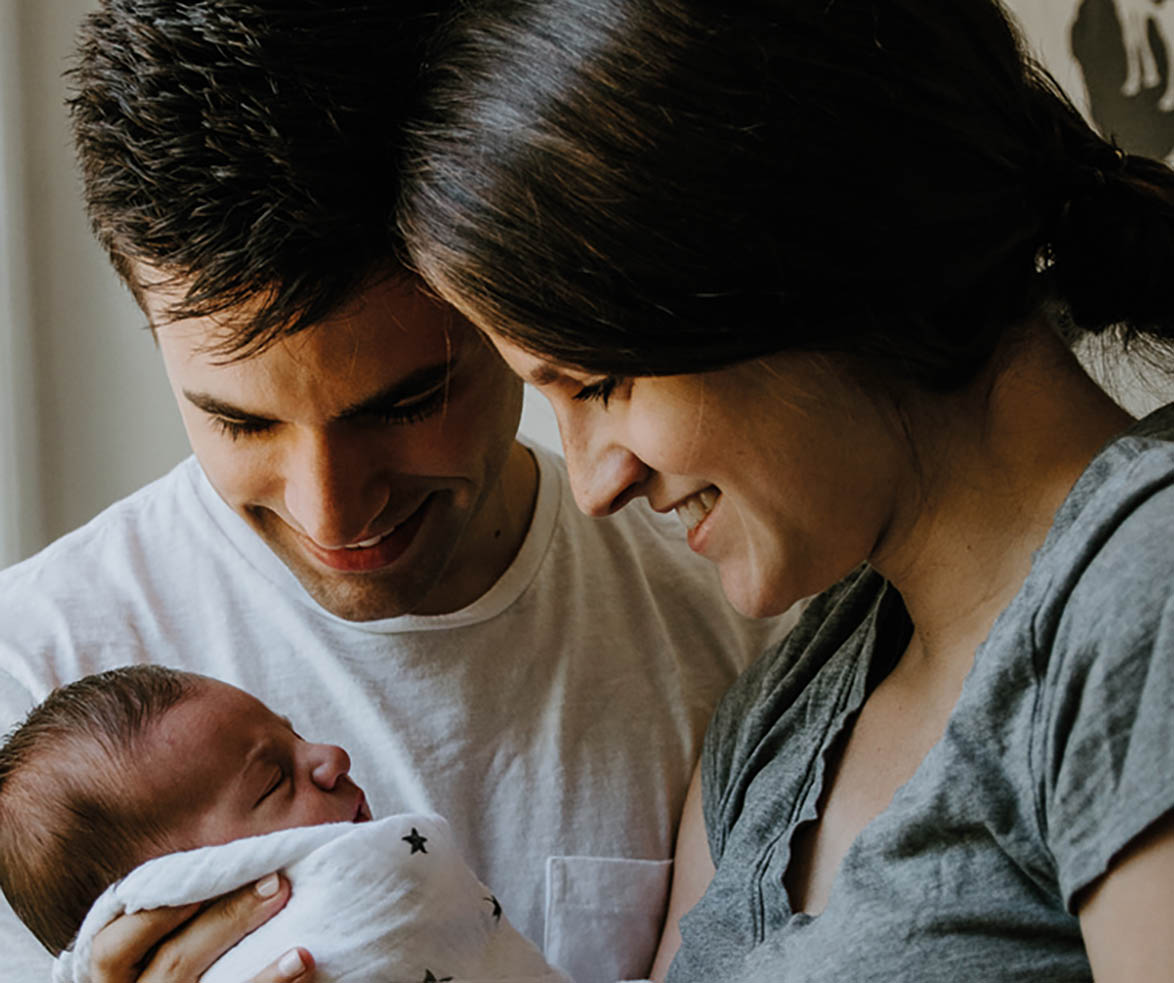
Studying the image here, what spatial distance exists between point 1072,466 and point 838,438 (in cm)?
17

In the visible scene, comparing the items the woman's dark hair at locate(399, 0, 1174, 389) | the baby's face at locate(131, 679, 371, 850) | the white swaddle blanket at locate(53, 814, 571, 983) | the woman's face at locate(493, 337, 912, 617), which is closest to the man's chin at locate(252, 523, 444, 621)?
the baby's face at locate(131, 679, 371, 850)

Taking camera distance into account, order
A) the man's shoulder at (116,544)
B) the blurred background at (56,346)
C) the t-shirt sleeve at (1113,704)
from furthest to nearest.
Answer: the blurred background at (56,346), the man's shoulder at (116,544), the t-shirt sleeve at (1113,704)

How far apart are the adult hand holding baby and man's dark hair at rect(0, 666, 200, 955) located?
60mm

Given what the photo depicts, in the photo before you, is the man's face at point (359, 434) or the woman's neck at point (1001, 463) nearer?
the woman's neck at point (1001, 463)

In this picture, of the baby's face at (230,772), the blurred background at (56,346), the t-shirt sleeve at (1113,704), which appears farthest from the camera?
the blurred background at (56,346)

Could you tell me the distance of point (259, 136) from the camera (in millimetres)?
1166

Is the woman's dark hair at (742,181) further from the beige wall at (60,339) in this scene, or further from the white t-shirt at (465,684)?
the beige wall at (60,339)

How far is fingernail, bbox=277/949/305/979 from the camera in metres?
1.14

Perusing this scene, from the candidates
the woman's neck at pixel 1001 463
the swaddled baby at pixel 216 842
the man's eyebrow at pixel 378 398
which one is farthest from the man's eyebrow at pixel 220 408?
the woman's neck at pixel 1001 463

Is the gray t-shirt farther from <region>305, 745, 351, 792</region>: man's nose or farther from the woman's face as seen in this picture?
<region>305, 745, 351, 792</region>: man's nose

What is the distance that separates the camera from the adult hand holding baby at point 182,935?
47.2 inches

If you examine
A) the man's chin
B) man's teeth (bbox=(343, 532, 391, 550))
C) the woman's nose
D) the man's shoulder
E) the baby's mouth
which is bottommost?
the baby's mouth

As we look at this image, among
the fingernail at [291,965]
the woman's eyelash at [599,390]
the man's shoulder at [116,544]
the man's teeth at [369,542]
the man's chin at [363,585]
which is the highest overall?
the woman's eyelash at [599,390]

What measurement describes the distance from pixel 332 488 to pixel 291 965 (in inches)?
17.4
